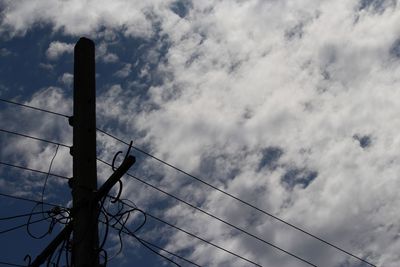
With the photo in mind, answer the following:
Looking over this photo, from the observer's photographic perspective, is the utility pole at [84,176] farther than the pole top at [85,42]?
No

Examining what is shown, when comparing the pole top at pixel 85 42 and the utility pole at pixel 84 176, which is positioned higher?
the pole top at pixel 85 42

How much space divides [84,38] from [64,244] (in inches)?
132

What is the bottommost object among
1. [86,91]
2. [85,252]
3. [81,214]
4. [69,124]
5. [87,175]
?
[85,252]

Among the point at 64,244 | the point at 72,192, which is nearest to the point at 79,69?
the point at 72,192

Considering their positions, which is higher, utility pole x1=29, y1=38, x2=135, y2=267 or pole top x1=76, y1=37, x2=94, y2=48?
pole top x1=76, y1=37, x2=94, y2=48

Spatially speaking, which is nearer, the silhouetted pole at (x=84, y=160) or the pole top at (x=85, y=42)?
the silhouetted pole at (x=84, y=160)

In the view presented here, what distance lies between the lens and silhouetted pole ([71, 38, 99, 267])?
689 centimetres

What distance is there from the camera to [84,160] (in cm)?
746

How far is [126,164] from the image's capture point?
22.7ft

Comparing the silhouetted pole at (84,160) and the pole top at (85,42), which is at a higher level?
the pole top at (85,42)

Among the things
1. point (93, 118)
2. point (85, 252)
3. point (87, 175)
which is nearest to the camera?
point (85, 252)

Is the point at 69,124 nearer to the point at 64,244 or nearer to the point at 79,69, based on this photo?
the point at 79,69

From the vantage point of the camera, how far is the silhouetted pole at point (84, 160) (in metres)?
6.89

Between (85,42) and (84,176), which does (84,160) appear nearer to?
(84,176)
